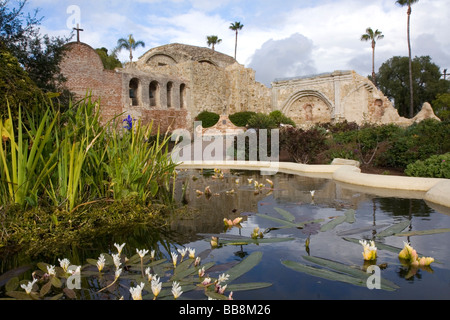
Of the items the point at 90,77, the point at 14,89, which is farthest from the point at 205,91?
the point at 14,89

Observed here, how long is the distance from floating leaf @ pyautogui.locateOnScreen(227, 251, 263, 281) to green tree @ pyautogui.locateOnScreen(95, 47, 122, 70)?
29.3m

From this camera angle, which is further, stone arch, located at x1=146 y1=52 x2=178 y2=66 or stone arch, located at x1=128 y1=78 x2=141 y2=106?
stone arch, located at x1=146 y1=52 x2=178 y2=66

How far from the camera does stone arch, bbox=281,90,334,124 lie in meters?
24.0

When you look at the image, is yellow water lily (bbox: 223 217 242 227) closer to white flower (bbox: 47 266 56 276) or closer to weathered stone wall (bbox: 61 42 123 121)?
white flower (bbox: 47 266 56 276)

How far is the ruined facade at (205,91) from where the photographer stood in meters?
15.7

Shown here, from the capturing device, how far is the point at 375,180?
14.8 ft

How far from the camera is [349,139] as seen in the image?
882cm

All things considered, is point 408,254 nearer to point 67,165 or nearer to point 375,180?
point 67,165

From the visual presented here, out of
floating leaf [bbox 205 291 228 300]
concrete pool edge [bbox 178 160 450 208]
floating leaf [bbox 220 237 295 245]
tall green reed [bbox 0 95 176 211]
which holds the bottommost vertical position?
floating leaf [bbox 205 291 228 300]

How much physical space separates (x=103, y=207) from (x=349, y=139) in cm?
733

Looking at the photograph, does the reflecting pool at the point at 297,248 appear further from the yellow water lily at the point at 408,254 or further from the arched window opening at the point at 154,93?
the arched window opening at the point at 154,93

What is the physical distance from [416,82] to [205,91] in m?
21.2

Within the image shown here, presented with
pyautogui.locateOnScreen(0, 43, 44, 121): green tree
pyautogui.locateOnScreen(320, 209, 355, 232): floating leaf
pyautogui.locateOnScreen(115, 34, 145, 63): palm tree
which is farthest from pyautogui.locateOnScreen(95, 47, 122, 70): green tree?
pyautogui.locateOnScreen(320, 209, 355, 232): floating leaf
